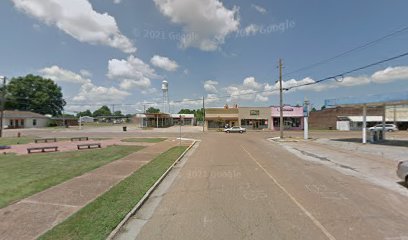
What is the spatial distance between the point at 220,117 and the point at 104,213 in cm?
5133

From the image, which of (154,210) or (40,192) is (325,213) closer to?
(154,210)

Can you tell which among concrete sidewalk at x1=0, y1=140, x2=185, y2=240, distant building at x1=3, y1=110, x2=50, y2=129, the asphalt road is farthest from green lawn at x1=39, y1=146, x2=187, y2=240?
distant building at x1=3, y1=110, x2=50, y2=129

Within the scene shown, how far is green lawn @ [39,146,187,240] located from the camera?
465 cm

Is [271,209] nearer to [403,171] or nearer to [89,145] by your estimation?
[403,171]

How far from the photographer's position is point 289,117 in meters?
55.8

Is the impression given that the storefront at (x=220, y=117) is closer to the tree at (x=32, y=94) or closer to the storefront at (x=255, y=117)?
the storefront at (x=255, y=117)

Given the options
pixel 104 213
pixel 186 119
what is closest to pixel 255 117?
pixel 186 119

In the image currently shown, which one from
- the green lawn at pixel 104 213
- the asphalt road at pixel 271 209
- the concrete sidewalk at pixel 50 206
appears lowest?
the asphalt road at pixel 271 209

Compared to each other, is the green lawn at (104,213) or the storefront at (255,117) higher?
the storefront at (255,117)

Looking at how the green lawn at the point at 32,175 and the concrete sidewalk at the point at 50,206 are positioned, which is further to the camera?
the green lawn at the point at 32,175

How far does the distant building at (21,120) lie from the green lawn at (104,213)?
6992 cm

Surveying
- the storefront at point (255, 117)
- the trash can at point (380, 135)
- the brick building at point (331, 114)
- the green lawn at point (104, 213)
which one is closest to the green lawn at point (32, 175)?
the green lawn at point (104, 213)

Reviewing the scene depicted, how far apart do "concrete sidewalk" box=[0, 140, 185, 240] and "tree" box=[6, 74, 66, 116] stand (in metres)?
86.1

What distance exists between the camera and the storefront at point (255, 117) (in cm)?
5556
